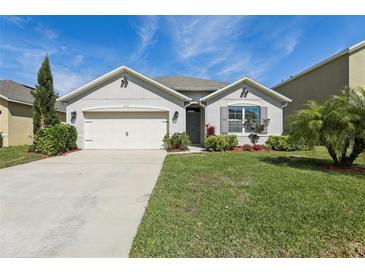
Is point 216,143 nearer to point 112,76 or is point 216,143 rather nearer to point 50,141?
point 112,76

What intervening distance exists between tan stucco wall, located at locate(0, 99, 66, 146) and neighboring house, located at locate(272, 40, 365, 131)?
21189 mm

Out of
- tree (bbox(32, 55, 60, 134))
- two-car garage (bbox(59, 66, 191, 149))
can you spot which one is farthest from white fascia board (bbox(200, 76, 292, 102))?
tree (bbox(32, 55, 60, 134))

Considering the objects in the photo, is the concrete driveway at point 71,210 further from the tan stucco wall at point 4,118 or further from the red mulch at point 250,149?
the tan stucco wall at point 4,118

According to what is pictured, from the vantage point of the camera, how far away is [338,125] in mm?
6895

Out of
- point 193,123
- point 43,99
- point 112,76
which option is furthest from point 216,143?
point 43,99

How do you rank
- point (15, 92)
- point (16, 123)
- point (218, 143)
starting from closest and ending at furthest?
point (218, 143) < point (16, 123) < point (15, 92)

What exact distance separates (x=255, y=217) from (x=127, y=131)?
1110 centimetres

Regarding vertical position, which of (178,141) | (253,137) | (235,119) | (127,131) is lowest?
(178,141)

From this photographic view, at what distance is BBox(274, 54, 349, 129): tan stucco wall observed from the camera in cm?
1410

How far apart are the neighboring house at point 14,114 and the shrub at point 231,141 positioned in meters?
14.6

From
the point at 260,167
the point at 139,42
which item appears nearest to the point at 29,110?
the point at 139,42

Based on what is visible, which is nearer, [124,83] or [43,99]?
[43,99]

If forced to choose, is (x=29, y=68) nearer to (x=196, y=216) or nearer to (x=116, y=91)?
(x=116, y=91)

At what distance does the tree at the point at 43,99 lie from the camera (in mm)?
12773
